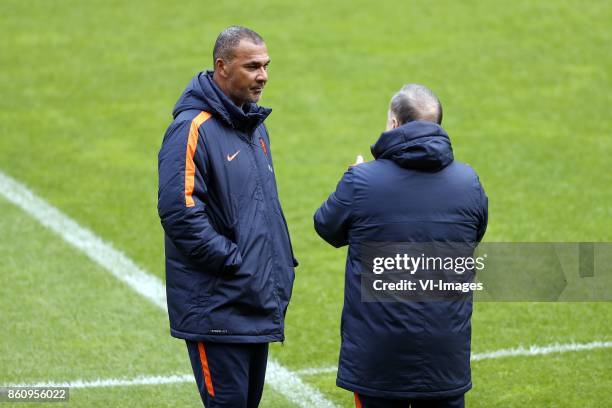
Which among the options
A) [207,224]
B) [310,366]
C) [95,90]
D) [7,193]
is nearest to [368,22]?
[95,90]

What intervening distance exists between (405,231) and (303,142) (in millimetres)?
6979

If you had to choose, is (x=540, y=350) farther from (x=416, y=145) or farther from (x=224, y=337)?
(x=416, y=145)

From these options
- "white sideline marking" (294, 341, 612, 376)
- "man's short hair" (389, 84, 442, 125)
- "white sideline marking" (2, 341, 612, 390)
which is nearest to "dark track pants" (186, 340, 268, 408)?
"man's short hair" (389, 84, 442, 125)

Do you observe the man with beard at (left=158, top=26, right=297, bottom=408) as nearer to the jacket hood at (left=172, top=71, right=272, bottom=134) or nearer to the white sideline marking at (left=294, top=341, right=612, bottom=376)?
the jacket hood at (left=172, top=71, right=272, bottom=134)

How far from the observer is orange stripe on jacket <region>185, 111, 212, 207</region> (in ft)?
14.4

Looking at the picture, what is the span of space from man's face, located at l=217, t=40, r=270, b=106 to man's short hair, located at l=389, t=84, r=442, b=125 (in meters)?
0.59

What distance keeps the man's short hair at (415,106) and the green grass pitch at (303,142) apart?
2.29 meters

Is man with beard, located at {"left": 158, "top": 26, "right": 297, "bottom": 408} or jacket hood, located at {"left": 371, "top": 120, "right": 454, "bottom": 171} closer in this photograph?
jacket hood, located at {"left": 371, "top": 120, "right": 454, "bottom": 171}

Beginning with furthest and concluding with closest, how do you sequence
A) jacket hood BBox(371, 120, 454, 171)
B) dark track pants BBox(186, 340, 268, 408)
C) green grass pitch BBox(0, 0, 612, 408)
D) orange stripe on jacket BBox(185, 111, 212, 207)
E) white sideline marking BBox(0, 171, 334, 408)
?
green grass pitch BBox(0, 0, 612, 408) < white sideline marking BBox(0, 171, 334, 408) < dark track pants BBox(186, 340, 268, 408) < orange stripe on jacket BBox(185, 111, 212, 207) < jacket hood BBox(371, 120, 454, 171)

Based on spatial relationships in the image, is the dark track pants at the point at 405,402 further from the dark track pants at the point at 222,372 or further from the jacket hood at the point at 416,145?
the jacket hood at the point at 416,145

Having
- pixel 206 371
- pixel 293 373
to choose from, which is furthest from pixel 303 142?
pixel 206 371

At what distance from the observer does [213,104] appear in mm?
4500

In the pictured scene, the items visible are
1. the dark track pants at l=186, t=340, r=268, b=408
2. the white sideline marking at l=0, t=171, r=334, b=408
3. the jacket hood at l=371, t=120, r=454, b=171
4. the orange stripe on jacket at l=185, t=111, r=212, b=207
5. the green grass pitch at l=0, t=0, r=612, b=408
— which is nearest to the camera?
the jacket hood at l=371, t=120, r=454, b=171

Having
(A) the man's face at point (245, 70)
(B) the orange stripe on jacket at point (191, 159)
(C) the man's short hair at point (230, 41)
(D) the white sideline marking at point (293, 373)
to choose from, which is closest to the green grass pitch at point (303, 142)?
(D) the white sideline marking at point (293, 373)
